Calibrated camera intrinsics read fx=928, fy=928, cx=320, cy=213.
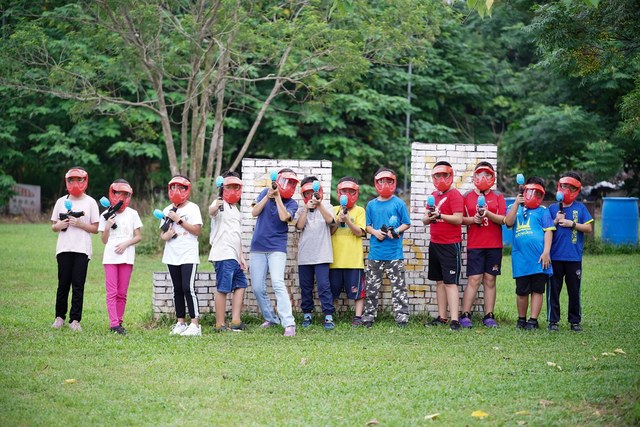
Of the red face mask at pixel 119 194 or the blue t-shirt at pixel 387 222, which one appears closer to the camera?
the red face mask at pixel 119 194

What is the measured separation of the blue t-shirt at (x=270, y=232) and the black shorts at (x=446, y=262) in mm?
1753

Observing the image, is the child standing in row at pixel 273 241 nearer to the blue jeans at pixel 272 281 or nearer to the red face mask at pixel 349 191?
the blue jeans at pixel 272 281

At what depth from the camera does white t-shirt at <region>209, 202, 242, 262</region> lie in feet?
34.5

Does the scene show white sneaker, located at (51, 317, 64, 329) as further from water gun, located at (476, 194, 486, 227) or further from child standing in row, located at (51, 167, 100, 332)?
water gun, located at (476, 194, 486, 227)

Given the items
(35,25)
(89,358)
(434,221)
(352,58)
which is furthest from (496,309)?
(35,25)

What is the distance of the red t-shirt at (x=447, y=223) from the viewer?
1081cm

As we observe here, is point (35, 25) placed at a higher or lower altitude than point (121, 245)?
higher

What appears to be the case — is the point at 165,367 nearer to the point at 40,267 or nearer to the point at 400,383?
the point at 400,383

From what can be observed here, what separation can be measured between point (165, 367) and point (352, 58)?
11.6 meters

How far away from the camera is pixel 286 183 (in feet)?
35.1

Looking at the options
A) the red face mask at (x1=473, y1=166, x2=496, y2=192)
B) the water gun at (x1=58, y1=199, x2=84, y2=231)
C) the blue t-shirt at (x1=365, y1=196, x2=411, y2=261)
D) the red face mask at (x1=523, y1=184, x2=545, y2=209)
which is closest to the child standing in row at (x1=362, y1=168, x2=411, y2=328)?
the blue t-shirt at (x1=365, y1=196, x2=411, y2=261)

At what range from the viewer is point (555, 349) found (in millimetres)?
9258

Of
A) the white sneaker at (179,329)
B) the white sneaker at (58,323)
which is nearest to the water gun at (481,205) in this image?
the white sneaker at (179,329)

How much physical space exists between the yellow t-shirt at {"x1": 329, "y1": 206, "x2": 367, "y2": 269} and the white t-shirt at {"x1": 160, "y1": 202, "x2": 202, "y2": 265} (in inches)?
65.9
